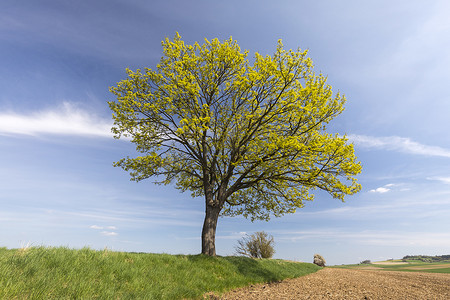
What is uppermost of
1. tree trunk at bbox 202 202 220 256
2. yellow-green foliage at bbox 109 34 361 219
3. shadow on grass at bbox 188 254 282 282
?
yellow-green foliage at bbox 109 34 361 219

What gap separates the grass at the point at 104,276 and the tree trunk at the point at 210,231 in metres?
1.89

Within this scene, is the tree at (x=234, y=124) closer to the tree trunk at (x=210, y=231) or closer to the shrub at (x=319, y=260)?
the tree trunk at (x=210, y=231)

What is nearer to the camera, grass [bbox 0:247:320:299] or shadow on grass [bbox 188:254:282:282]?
grass [bbox 0:247:320:299]

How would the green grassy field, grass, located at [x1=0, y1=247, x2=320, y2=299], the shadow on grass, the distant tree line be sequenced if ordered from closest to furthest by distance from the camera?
grass, located at [x1=0, y1=247, x2=320, y2=299] → the shadow on grass → the green grassy field → the distant tree line

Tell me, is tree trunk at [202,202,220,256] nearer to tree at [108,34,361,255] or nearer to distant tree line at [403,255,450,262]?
tree at [108,34,361,255]

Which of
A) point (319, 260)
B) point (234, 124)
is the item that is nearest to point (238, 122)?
point (234, 124)

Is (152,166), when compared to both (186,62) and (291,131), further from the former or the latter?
(291,131)

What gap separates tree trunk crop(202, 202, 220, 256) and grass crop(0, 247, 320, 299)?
74.2 inches

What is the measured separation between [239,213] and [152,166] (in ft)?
25.0

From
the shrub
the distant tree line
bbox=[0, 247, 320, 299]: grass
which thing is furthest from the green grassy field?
bbox=[0, 247, 320, 299]: grass

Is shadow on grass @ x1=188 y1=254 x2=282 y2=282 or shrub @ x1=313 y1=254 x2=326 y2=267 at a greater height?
shadow on grass @ x1=188 y1=254 x2=282 y2=282

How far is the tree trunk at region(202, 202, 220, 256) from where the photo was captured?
49.6ft

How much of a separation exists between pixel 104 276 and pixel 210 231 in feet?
26.8

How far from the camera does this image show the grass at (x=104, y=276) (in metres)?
5.98
